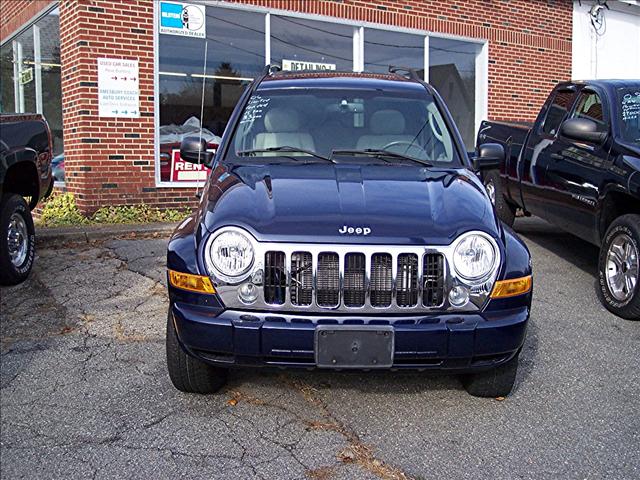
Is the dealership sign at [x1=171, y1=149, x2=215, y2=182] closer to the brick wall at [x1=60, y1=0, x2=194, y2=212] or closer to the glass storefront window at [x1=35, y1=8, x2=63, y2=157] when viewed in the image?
the brick wall at [x1=60, y1=0, x2=194, y2=212]

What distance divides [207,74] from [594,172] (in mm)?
6060

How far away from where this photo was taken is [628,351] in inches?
175

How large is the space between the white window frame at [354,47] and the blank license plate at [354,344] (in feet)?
22.0

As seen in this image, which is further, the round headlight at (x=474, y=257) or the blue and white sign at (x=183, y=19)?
the blue and white sign at (x=183, y=19)

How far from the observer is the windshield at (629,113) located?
5.46 m

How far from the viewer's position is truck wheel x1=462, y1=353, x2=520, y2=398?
3479 millimetres

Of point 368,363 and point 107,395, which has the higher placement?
point 368,363

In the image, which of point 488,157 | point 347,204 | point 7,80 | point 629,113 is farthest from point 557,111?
point 7,80

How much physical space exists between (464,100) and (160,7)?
603 centimetres

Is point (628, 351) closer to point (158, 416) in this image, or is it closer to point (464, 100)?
point (158, 416)

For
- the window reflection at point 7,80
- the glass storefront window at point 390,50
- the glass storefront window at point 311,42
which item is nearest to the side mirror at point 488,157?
the glass storefront window at point 311,42

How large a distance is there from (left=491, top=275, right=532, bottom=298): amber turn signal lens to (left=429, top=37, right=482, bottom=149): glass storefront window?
8823 mm

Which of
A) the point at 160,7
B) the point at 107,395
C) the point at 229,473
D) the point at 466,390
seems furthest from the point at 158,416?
the point at 160,7

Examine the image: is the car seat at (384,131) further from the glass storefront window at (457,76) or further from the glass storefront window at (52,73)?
the glass storefront window at (457,76)
